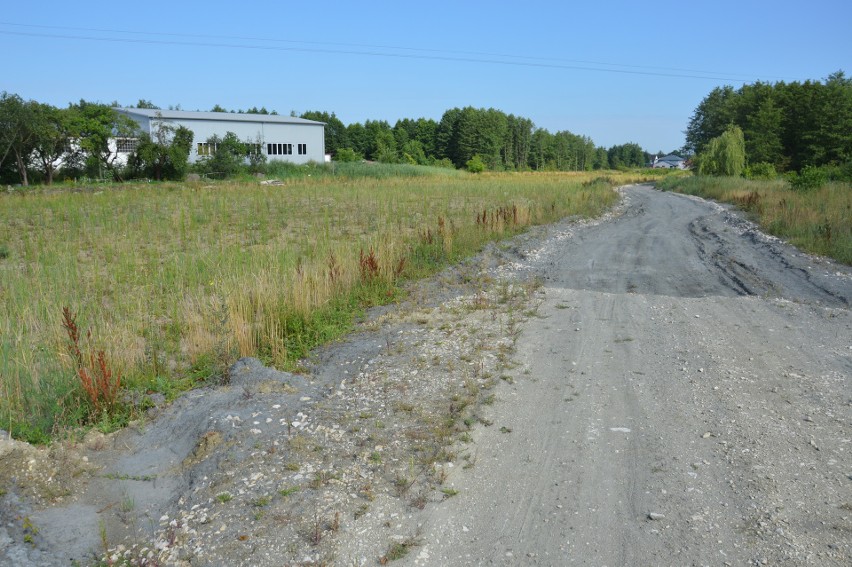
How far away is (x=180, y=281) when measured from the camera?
9086mm

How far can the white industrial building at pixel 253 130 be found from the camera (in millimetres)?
40656

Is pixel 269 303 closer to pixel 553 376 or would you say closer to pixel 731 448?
pixel 553 376

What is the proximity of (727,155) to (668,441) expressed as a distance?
45857 mm

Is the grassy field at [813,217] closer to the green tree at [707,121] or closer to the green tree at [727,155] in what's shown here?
the green tree at [727,155]

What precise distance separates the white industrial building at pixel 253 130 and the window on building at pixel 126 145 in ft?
5.15

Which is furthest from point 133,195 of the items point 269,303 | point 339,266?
point 269,303

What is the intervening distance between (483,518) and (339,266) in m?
6.28

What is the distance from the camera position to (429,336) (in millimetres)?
7414

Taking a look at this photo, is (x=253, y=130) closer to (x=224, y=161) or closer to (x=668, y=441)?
(x=224, y=161)

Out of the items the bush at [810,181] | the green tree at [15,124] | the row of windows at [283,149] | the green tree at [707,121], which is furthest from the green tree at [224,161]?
the green tree at [707,121]

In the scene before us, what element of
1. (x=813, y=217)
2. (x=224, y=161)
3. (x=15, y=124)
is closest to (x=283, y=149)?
(x=224, y=161)

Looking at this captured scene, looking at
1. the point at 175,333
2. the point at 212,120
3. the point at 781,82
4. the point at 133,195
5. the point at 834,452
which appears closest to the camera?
the point at 834,452

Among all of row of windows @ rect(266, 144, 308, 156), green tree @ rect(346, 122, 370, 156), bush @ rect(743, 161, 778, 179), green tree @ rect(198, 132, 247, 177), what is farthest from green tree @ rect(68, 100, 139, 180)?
green tree @ rect(346, 122, 370, 156)

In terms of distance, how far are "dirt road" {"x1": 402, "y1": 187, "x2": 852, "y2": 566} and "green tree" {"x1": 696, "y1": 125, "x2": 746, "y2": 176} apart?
39.2m
